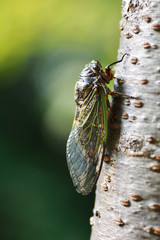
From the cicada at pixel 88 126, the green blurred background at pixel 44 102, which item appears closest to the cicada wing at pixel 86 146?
the cicada at pixel 88 126

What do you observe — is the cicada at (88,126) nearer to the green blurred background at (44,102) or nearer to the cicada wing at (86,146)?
the cicada wing at (86,146)

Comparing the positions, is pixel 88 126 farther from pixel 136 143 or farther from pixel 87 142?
pixel 136 143

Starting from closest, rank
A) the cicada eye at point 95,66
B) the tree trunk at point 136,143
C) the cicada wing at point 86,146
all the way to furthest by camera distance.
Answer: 1. the tree trunk at point 136,143
2. the cicada wing at point 86,146
3. the cicada eye at point 95,66

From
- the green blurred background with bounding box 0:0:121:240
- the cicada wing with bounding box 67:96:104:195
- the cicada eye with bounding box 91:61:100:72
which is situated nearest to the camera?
the cicada wing with bounding box 67:96:104:195

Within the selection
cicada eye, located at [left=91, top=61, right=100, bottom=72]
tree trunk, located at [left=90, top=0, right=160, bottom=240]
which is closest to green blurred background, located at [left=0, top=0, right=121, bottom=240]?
cicada eye, located at [left=91, top=61, right=100, bottom=72]

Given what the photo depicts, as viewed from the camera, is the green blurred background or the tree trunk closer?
the tree trunk

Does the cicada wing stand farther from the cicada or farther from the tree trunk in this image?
the tree trunk
